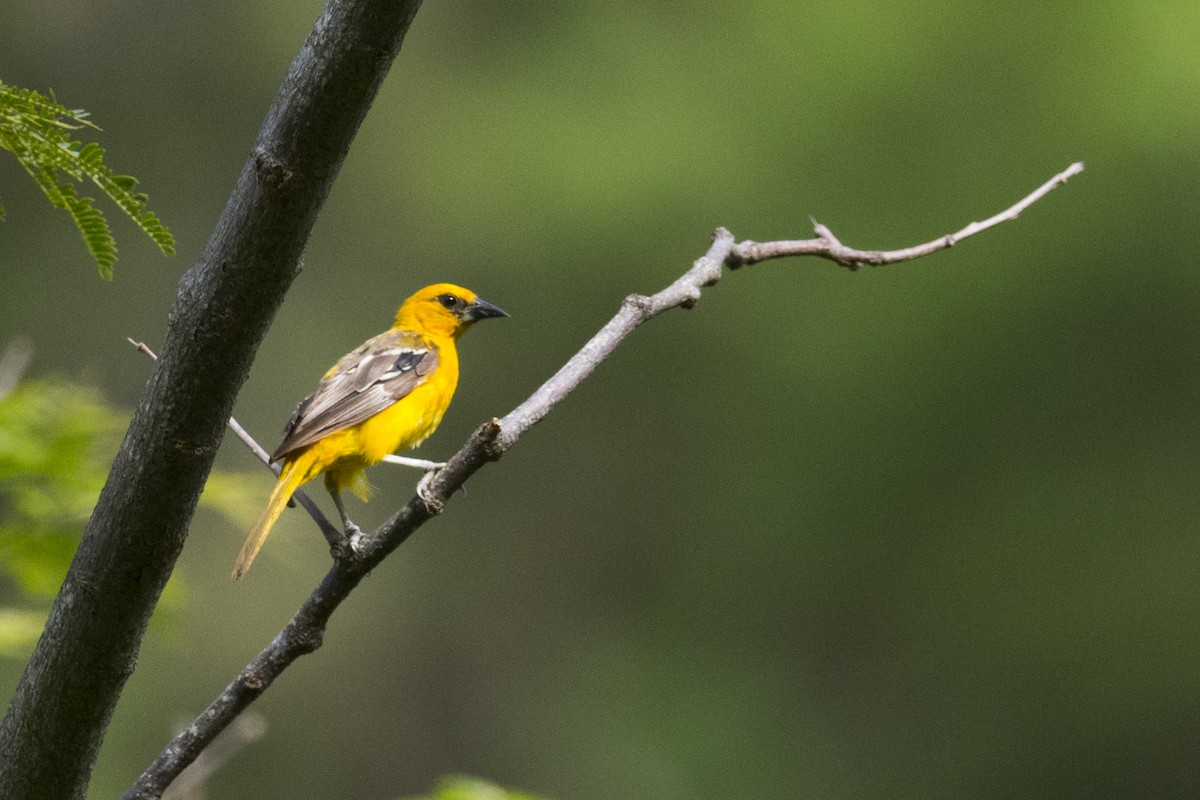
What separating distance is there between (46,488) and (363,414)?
47.8 inches

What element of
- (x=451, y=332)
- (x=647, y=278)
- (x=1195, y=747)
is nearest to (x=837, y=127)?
(x=647, y=278)

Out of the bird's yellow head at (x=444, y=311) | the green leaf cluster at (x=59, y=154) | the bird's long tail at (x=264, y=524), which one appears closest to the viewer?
the green leaf cluster at (x=59, y=154)

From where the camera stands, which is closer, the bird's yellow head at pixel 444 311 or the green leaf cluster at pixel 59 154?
the green leaf cluster at pixel 59 154

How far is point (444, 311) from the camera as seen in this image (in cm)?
572

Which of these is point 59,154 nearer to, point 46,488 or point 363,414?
point 46,488

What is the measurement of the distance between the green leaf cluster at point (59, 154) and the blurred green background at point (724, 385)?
1085cm

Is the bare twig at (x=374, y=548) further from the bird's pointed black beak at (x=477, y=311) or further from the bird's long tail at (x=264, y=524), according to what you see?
the bird's pointed black beak at (x=477, y=311)

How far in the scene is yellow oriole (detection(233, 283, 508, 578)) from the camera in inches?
163

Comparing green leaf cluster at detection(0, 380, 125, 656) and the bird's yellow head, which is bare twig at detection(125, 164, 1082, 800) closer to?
green leaf cluster at detection(0, 380, 125, 656)

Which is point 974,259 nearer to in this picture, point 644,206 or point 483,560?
point 644,206

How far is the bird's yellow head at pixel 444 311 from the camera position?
18.5 feet

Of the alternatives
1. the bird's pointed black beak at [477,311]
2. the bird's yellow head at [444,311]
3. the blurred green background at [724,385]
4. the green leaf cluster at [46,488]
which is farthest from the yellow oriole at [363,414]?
the blurred green background at [724,385]

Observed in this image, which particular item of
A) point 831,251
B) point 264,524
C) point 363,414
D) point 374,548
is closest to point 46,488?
point 264,524

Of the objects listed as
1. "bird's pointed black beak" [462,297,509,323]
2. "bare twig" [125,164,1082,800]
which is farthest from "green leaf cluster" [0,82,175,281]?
"bird's pointed black beak" [462,297,509,323]
